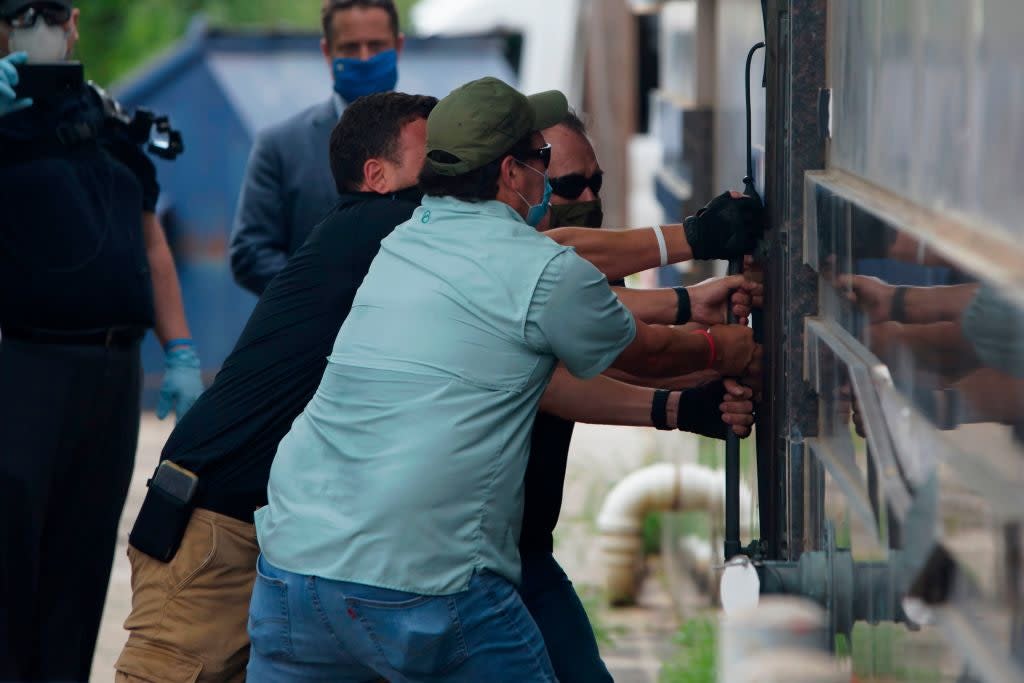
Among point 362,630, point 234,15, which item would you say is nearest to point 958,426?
point 362,630

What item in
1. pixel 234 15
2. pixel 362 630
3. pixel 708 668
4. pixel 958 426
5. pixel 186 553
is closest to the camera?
pixel 958 426

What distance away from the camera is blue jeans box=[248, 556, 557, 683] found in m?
2.68

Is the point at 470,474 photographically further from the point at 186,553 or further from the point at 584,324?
the point at 186,553

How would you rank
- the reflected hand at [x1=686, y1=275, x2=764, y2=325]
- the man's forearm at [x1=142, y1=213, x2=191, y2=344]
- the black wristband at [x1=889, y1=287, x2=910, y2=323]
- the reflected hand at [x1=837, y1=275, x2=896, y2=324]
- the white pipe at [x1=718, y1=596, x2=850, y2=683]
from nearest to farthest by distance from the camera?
the white pipe at [x1=718, y1=596, x2=850, y2=683] < the black wristband at [x1=889, y1=287, x2=910, y2=323] < the reflected hand at [x1=837, y1=275, x2=896, y2=324] < the reflected hand at [x1=686, y1=275, x2=764, y2=325] < the man's forearm at [x1=142, y1=213, x2=191, y2=344]

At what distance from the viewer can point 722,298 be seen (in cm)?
334

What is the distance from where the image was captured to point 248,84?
1059cm

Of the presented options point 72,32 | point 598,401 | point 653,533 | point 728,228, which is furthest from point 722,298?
point 653,533

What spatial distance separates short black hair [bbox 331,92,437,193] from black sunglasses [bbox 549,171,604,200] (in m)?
0.35

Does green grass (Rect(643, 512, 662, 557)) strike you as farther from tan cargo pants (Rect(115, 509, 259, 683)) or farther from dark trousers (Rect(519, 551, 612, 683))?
tan cargo pants (Rect(115, 509, 259, 683))

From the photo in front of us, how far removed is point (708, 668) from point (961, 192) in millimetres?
3642

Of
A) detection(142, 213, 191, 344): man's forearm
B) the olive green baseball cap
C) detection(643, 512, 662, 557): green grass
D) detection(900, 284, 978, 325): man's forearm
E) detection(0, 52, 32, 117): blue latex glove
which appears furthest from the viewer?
detection(643, 512, 662, 557): green grass

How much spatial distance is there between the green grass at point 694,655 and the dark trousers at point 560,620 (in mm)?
1789

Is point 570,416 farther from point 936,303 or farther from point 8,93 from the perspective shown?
point 8,93

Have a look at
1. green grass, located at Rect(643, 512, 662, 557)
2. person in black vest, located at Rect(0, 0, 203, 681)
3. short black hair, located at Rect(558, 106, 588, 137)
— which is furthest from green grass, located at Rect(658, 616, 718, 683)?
short black hair, located at Rect(558, 106, 588, 137)
